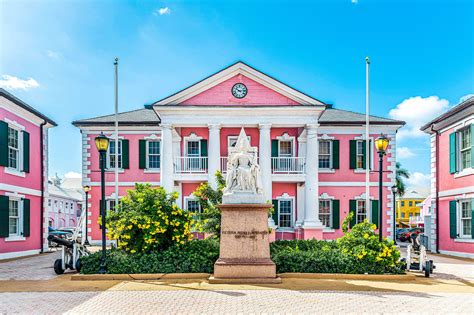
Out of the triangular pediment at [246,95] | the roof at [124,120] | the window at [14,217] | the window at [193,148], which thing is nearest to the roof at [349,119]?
the triangular pediment at [246,95]

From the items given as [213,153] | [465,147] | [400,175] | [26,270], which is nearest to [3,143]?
[26,270]

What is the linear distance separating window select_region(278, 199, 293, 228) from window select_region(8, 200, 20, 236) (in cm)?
1263

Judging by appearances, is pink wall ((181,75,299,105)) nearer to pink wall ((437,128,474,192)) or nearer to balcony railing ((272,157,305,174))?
balcony railing ((272,157,305,174))

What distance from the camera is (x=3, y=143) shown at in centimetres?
1491

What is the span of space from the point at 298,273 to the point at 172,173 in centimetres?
1094

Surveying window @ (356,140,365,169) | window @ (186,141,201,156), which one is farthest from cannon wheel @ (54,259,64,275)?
window @ (356,140,365,169)

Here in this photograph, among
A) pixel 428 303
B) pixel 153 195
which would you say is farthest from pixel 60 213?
pixel 428 303

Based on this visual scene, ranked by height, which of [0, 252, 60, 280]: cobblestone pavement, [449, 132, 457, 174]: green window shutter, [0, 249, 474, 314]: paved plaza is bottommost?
[0, 252, 60, 280]: cobblestone pavement

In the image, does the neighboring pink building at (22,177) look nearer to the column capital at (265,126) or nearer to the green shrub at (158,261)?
the green shrub at (158,261)

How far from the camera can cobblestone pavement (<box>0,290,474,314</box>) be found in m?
6.54

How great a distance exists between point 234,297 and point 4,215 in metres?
11.9

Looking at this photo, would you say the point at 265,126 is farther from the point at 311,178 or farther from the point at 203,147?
the point at 203,147

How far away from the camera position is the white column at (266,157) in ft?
61.7

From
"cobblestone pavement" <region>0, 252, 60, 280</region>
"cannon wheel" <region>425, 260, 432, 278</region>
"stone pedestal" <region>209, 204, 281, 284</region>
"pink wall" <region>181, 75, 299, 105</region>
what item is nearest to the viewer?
"stone pedestal" <region>209, 204, 281, 284</region>
